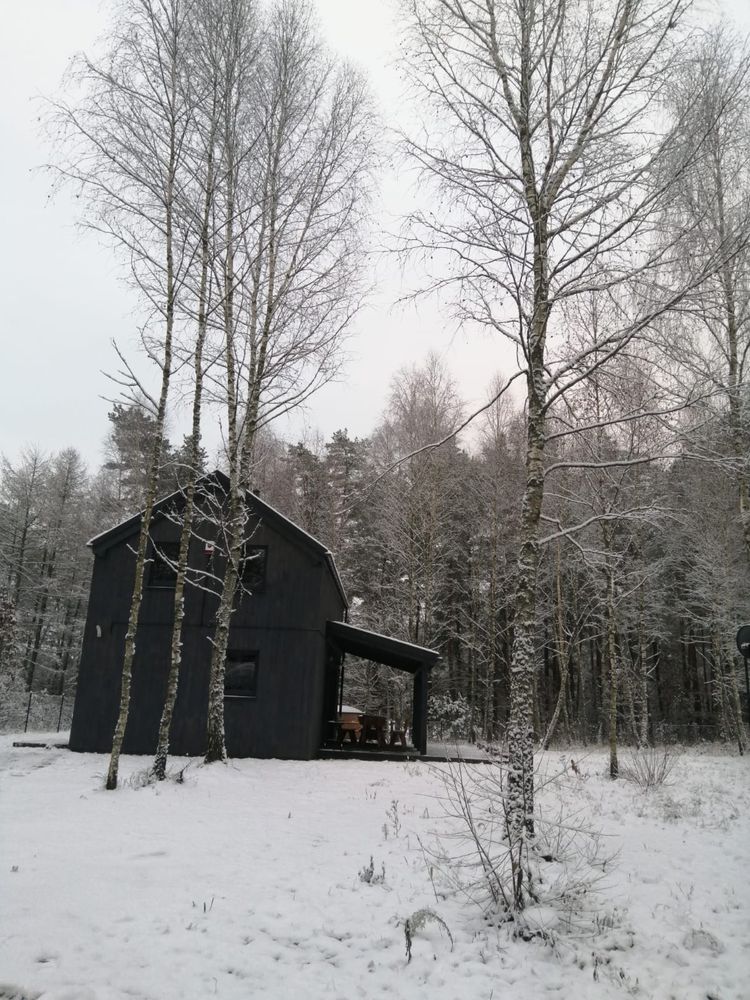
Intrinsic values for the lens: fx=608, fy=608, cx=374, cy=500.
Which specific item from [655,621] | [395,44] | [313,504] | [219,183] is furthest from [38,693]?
[395,44]

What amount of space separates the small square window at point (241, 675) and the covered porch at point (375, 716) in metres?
2.26

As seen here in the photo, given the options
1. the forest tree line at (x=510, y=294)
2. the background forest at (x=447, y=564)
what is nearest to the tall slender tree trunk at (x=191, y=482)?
the forest tree line at (x=510, y=294)

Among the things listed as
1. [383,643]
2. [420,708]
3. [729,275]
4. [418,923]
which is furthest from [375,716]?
[729,275]

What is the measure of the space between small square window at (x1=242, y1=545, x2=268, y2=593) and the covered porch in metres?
2.20

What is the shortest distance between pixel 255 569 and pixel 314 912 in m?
11.0

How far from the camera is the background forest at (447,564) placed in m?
20.1

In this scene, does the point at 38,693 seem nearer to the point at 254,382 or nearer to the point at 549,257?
the point at 254,382

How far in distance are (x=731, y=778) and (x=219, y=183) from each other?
50.4 ft

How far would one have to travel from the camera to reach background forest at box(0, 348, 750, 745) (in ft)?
66.0

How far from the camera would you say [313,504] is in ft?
83.5

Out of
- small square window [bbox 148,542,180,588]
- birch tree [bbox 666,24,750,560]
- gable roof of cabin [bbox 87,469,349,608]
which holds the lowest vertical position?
small square window [bbox 148,542,180,588]

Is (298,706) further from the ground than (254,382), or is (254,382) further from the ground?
(254,382)

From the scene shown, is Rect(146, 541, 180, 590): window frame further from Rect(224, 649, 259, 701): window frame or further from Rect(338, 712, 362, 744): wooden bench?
Rect(338, 712, 362, 744): wooden bench

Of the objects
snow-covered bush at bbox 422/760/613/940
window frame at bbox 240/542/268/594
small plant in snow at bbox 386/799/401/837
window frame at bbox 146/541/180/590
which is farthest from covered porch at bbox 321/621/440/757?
snow-covered bush at bbox 422/760/613/940
